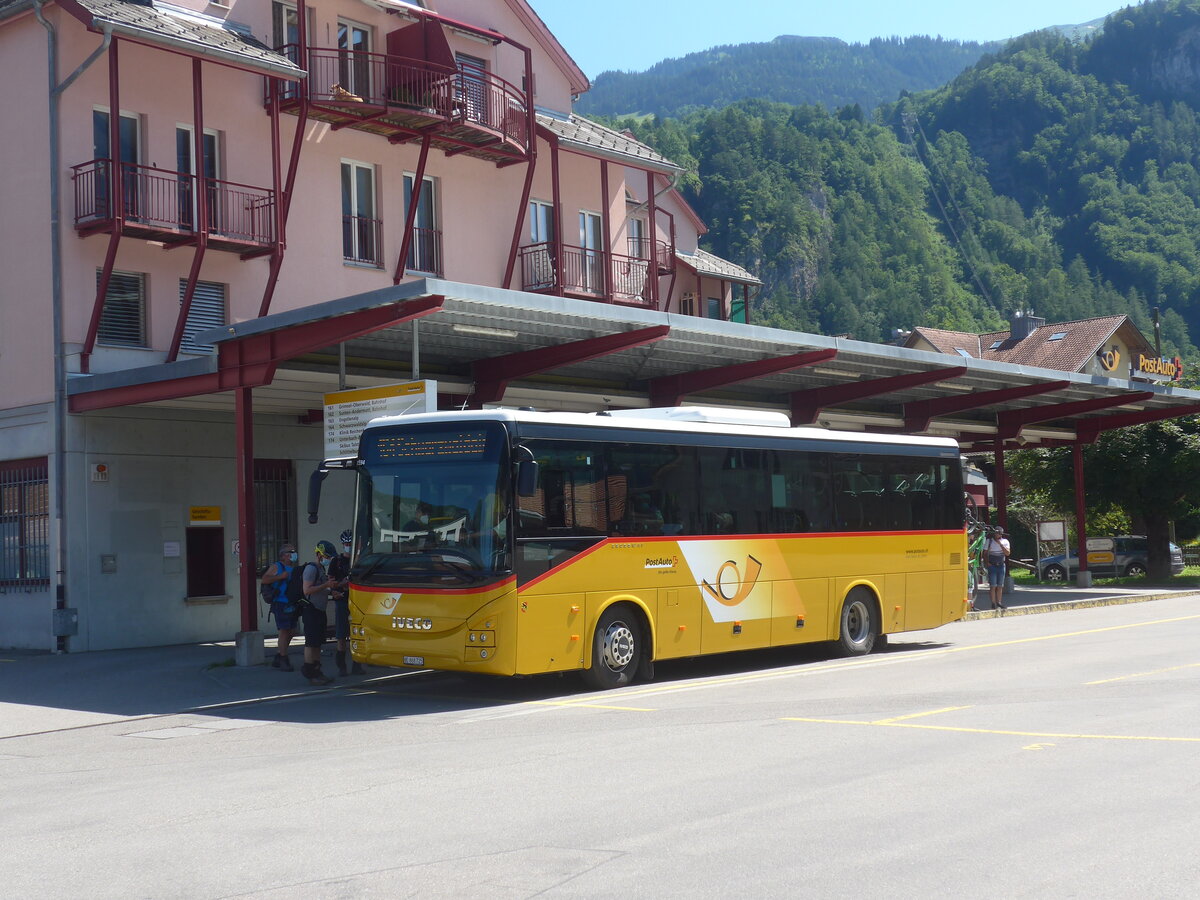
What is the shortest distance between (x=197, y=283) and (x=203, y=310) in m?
0.47

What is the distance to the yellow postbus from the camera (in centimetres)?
1380

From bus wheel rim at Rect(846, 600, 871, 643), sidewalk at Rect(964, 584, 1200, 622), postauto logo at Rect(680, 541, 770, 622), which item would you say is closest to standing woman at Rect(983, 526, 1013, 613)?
sidewalk at Rect(964, 584, 1200, 622)

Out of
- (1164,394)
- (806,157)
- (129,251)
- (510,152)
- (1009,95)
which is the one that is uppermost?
(1009,95)

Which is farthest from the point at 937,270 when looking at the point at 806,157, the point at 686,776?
the point at 686,776

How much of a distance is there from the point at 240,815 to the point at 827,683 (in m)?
8.31

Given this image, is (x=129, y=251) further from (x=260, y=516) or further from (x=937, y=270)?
(x=937, y=270)

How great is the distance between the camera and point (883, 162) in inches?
6944

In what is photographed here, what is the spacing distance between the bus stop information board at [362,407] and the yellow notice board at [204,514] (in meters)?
6.22


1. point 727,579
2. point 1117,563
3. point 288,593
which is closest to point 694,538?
point 727,579

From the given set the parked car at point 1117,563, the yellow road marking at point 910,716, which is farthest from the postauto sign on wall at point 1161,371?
the yellow road marking at point 910,716

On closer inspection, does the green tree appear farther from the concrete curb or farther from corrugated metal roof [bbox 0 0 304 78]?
corrugated metal roof [bbox 0 0 304 78]

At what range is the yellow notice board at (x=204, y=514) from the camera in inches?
908

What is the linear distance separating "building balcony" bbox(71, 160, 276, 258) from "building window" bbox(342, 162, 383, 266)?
8.26 ft

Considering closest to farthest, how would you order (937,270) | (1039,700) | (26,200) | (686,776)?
(686,776) < (1039,700) < (26,200) < (937,270)
